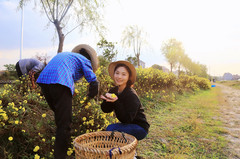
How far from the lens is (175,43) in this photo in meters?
28.2

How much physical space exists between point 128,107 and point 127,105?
1.4 inches

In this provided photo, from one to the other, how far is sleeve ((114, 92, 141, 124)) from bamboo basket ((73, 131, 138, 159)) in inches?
8.6

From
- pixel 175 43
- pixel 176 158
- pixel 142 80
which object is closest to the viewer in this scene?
pixel 176 158

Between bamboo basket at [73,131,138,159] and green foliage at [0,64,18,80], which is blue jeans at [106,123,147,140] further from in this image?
green foliage at [0,64,18,80]

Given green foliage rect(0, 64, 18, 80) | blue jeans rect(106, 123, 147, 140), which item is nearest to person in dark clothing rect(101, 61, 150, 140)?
blue jeans rect(106, 123, 147, 140)

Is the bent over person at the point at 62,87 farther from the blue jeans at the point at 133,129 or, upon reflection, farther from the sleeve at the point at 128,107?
the blue jeans at the point at 133,129

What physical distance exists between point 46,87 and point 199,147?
8.93ft

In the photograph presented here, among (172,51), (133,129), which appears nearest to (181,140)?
(133,129)

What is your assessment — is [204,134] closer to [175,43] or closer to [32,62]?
[32,62]

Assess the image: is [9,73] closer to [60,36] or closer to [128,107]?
[60,36]

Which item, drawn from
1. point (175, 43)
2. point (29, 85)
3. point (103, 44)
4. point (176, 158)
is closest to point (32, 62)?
point (29, 85)

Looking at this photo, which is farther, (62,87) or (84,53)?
(84,53)

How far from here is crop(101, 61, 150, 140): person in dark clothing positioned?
2.09 metres

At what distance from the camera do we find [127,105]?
2125 millimetres
